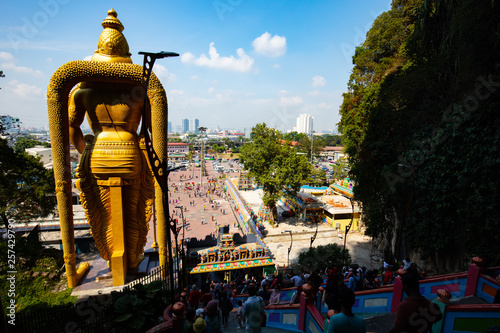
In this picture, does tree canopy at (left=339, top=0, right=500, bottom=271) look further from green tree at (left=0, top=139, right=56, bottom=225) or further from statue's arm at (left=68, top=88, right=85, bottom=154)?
green tree at (left=0, top=139, right=56, bottom=225)

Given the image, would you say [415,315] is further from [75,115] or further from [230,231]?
[230,231]

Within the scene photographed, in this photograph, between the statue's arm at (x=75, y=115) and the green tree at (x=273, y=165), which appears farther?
the green tree at (x=273, y=165)

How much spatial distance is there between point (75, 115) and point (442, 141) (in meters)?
10.2

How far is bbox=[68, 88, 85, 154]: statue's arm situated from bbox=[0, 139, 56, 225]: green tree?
16.7 feet

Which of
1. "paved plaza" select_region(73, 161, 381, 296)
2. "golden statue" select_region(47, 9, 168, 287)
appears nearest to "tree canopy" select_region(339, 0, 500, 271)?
"paved plaza" select_region(73, 161, 381, 296)

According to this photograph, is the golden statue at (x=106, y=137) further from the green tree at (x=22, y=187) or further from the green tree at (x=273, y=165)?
the green tree at (x=273, y=165)

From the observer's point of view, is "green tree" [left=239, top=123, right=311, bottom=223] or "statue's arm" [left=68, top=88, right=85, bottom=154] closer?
"statue's arm" [left=68, top=88, right=85, bottom=154]

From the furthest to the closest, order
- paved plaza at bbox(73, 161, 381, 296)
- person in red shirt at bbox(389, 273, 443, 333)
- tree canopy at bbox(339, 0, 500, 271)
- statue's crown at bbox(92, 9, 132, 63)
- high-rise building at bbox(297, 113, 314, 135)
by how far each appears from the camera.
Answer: high-rise building at bbox(297, 113, 314, 135) → paved plaza at bbox(73, 161, 381, 296) → tree canopy at bbox(339, 0, 500, 271) → statue's crown at bbox(92, 9, 132, 63) → person in red shirt at bbox(389, 273, 443, 333)

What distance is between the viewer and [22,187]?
10.5 metres

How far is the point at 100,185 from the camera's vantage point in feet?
20.5

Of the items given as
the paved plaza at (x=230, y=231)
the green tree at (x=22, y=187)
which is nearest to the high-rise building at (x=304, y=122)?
the paved plaza at (x=230, y=231)

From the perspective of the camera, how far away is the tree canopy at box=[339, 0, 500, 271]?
6332mm

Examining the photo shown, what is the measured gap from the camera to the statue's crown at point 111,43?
6.07 m

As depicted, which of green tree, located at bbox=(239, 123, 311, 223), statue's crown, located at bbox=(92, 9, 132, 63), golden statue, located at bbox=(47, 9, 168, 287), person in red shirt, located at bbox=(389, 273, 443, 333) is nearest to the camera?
person in red shirt, located at bbox=(389, 273, 443, 333)
